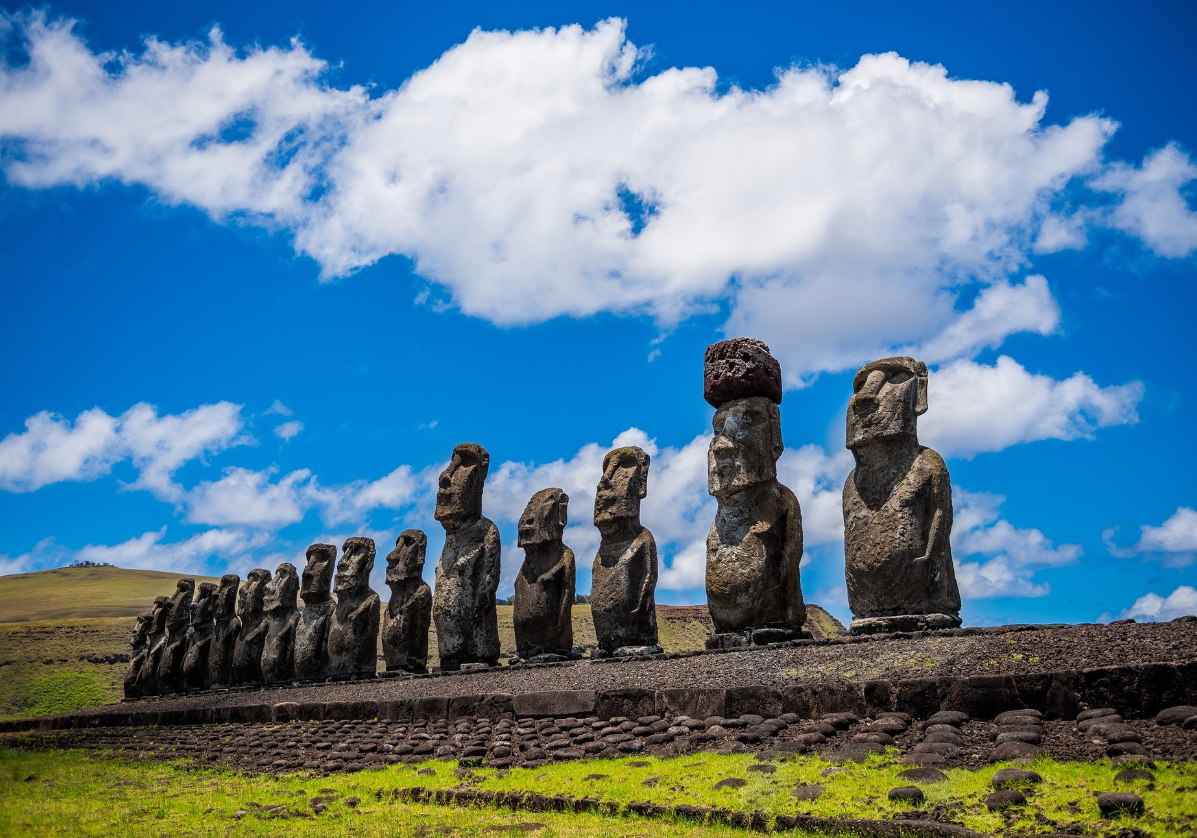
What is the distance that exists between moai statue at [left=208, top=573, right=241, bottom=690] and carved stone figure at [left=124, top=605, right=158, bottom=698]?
9.61 feet

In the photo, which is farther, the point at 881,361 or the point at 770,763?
the point at 881,361

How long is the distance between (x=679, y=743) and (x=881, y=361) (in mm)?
6377

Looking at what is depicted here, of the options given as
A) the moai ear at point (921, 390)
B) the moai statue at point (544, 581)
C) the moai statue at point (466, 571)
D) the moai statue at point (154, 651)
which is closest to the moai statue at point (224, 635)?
the moai statue at point (154, 651)

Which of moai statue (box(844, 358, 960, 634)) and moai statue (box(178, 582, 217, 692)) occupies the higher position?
moai statue (box(844, 358, 960, 634))

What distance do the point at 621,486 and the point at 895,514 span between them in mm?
4990

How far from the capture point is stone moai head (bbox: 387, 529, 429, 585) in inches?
782

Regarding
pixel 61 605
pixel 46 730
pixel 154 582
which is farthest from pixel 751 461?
pixel 154 582

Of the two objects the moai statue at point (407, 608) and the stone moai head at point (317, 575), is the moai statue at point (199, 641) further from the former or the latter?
the moai statue at point (407, 608)

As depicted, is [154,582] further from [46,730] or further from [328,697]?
[328,697]

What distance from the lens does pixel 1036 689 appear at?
24.9 feet

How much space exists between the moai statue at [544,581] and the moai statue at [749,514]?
3.79 meters

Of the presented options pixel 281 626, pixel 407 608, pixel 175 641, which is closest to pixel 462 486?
pixel 407 608

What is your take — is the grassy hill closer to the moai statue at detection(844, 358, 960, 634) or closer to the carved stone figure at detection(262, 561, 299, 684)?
the carved stone figure at detection(262, 561, 299, 684)

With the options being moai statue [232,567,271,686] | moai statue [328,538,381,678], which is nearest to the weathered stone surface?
moai statue [328,538,381,678]
